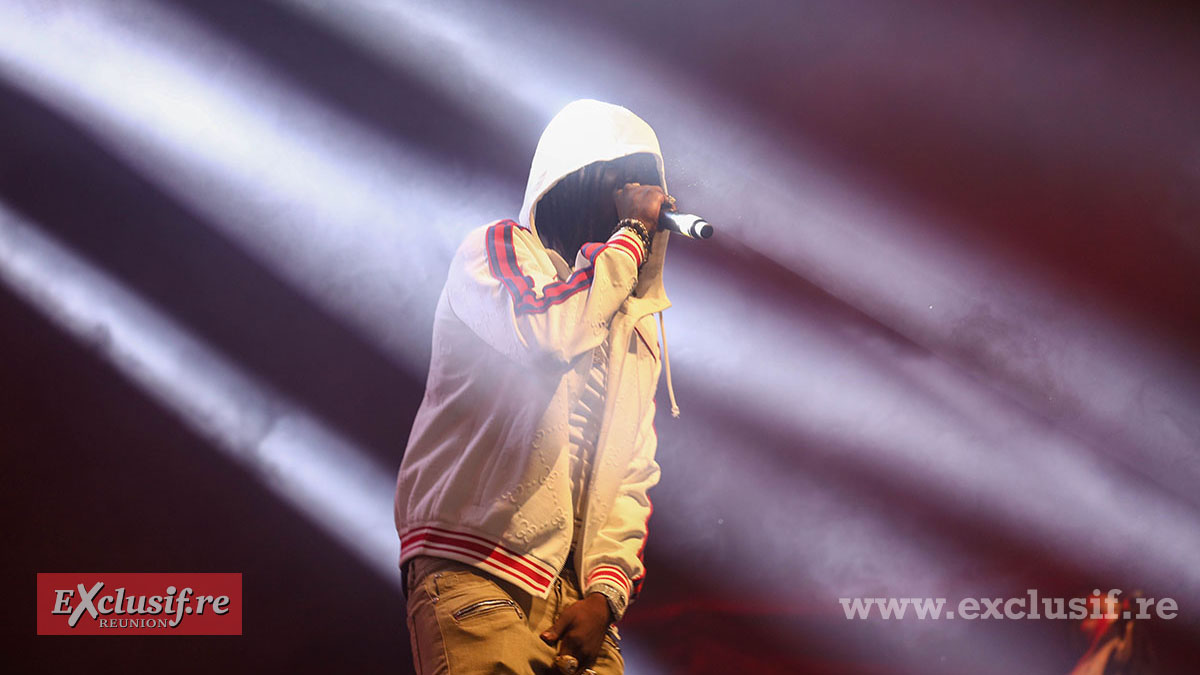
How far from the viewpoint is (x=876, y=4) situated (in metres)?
2.55

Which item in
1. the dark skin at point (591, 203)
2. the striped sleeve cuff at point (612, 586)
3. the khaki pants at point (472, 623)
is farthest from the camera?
the dark skin at point (591, 203)

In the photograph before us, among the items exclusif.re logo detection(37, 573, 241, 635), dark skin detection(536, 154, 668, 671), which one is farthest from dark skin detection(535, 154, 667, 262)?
exclusif.re logo detection(37, 573, 241, 635)

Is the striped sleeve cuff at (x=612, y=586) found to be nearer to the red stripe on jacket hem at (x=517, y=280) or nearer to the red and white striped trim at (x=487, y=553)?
the red and white striped trim at (x=487, y=553)

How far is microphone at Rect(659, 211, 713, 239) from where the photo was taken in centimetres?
147

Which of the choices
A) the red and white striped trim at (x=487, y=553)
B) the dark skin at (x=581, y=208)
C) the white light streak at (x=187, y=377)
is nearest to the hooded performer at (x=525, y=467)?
the red and white striped trim at (x=487, y=553)

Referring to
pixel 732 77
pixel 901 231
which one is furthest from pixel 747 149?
pixel 901 231

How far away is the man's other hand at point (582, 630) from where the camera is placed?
1.32 meters

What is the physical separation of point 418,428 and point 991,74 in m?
1.98

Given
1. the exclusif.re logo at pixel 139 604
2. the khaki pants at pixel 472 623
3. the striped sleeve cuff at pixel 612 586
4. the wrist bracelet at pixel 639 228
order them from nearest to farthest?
the khaki pants at pixel 472 623 → the striped sleeve cuff at pixel 612 586 → the wrist bracelet at pixel 639 228 → the exclusif.re logo at pixel 139 604

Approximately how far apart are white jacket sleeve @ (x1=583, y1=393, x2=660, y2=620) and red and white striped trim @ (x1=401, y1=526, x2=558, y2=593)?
123mm

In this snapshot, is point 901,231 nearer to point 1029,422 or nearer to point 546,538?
point 1029,422

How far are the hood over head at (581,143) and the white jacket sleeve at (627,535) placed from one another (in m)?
0.43

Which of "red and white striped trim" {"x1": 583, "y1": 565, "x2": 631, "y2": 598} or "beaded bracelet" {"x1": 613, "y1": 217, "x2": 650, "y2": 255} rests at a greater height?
"beaded bracelet" {"x1": 613, "y1": 217, "x2": 650, "y2": 255}

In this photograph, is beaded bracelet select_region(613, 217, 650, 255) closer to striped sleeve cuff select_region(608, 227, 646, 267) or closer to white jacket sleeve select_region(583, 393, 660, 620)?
striped sleeve cuff select_region(608, 227, 646, 267)
